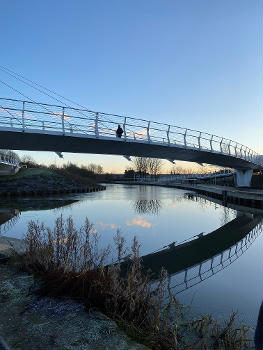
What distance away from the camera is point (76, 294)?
5.38 meters

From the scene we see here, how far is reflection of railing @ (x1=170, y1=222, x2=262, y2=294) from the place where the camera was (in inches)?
329

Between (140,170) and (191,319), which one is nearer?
(191,319)

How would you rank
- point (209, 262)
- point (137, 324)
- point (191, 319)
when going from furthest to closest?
point (209, 262)
point (191, 319)
point (137, 324)

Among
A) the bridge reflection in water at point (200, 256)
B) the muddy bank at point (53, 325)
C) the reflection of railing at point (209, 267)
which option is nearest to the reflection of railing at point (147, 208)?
the bridge reflection in water at point (200, 256)

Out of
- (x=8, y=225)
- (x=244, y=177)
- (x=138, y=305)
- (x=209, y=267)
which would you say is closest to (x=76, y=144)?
(x=8, y=225)

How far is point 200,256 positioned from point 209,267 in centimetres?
149

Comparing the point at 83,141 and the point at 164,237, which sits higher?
the point at 83,141

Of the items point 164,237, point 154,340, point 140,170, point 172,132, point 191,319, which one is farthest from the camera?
point 140,170

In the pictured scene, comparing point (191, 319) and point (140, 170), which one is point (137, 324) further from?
point (140, 170)

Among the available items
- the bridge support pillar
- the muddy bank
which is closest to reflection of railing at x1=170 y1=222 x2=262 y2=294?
the muddy bank

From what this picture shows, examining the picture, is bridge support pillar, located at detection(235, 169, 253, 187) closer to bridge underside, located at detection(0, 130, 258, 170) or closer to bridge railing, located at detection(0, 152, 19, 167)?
bridge underside, located at detection(0, 130, 258, 170)

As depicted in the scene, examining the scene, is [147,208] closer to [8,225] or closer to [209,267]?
[8,225]

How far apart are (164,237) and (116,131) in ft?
24.7

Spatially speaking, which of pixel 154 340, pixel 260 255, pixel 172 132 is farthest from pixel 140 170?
pixel 154 340
